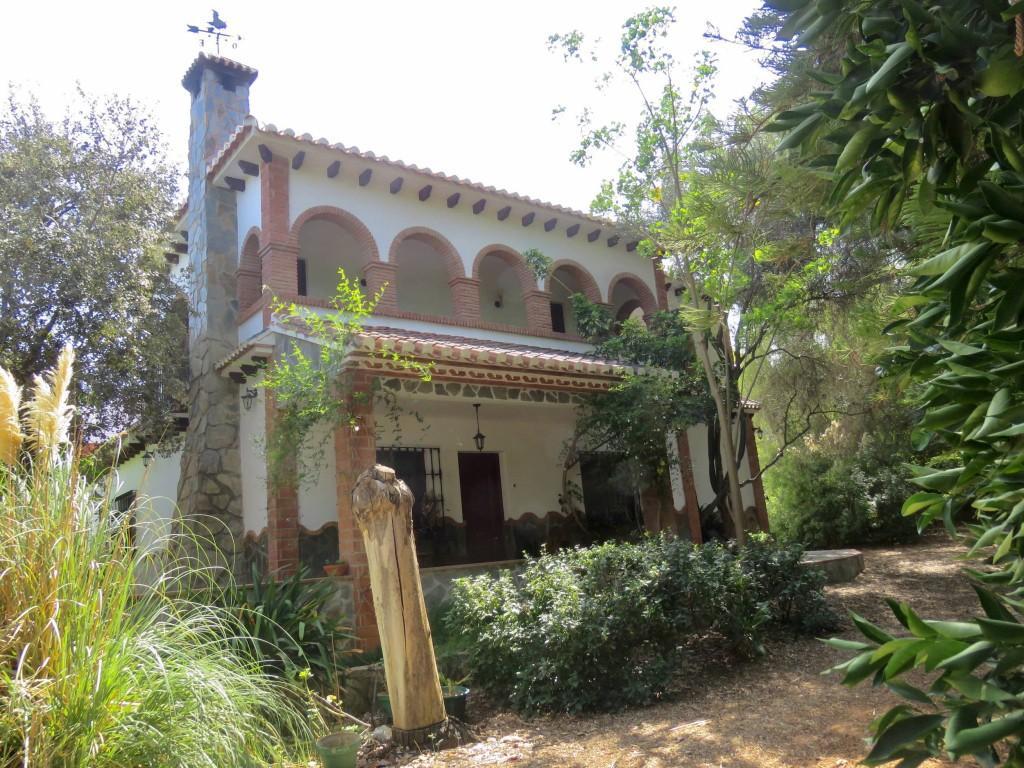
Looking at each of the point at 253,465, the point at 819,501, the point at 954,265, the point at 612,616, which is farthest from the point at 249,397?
the point at 819,501

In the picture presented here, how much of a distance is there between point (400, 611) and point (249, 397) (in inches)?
246

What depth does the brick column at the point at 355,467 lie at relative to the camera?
7633mm

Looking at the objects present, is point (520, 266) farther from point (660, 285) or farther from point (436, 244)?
point (660, 285)

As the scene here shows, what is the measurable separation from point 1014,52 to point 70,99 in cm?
1194

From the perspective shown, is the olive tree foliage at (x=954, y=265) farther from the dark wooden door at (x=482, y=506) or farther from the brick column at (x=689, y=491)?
the brick column at (x=689, y=491)

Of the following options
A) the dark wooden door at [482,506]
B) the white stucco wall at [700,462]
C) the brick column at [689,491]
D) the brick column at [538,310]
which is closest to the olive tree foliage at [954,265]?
the dark wooden door at [482,506]

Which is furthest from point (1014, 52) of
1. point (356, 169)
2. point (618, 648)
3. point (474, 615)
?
point (356, 169)

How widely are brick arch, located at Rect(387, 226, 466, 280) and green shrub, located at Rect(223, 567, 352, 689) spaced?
5345 millimetres

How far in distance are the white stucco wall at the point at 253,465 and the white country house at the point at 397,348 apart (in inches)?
1.5

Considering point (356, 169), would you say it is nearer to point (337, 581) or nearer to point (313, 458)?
point (313, 458)

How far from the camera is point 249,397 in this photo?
1013 cm

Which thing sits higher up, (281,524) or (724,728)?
(281,524)

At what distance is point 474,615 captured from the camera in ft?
20.5

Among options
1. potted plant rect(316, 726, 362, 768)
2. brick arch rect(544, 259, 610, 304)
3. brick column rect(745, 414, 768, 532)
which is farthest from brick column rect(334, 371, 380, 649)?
brick column rect(745, 414, 768, 532)
